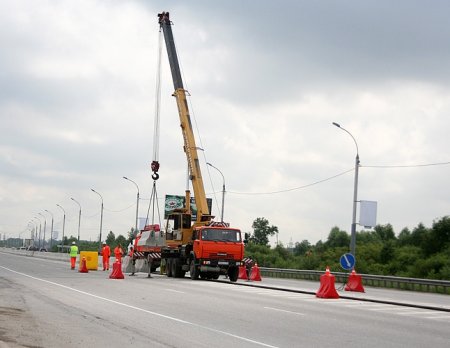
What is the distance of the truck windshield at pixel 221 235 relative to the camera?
34.6 metres

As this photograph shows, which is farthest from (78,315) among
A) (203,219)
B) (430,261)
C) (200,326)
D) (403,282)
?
(430,261)

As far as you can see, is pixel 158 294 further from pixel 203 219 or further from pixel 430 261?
pixel 430 261

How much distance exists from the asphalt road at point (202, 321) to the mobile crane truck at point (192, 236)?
1113 cm

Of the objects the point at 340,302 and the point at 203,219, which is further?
the point at 203,219

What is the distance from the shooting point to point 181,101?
3753 centimetres

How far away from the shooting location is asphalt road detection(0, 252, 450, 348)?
1216 centimetres

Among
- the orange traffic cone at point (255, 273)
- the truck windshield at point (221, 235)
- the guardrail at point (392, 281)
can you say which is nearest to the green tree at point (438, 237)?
the guardrail at point (392, 281)

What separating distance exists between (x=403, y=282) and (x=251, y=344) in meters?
29.6

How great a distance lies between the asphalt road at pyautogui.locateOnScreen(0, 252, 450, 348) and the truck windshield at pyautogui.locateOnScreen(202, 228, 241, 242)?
1114cm

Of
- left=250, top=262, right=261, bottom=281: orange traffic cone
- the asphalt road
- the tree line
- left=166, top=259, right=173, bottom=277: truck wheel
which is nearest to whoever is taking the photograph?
the asphalt road

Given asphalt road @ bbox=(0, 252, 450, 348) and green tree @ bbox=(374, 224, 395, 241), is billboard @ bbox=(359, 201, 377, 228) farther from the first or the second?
green tree @ bbox=(374, 224, 395, 241)

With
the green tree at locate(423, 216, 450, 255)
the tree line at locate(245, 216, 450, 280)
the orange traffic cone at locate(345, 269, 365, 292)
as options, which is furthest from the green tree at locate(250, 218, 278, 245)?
the orange traffic cone at locate(345, 269, 365, 292)

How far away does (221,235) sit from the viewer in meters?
34.9

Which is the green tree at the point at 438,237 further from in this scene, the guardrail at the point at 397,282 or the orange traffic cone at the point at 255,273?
the orange traffic cone at the point at 255,273
